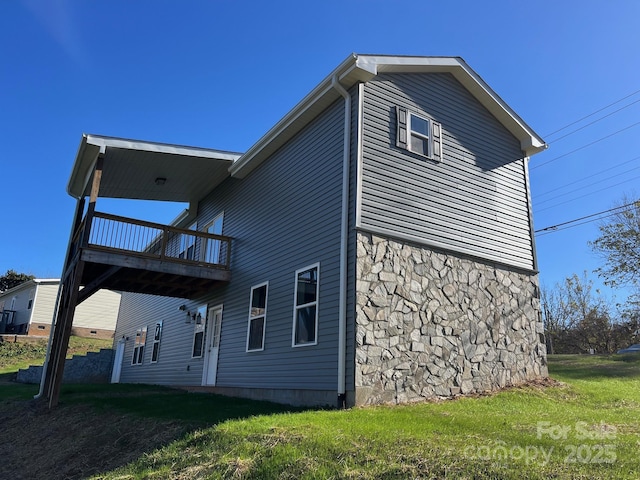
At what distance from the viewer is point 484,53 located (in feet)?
41.5

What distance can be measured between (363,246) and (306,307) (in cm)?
174

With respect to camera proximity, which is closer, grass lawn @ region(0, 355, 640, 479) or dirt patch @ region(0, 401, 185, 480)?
grass lawn @ region(0, 355, 640, 479)

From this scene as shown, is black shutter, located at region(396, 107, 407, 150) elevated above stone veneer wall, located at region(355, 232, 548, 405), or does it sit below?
above

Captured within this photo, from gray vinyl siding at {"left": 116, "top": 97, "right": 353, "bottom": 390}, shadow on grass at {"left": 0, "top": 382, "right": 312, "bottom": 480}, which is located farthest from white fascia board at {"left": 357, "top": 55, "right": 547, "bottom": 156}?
shadow on grass at {"left": 0, "top": 382, "right": 312, "bottom": 480}

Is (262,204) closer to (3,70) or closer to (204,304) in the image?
(204,304)

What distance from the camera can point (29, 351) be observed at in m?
27.5

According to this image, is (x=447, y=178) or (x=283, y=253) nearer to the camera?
(x=447, y=178)

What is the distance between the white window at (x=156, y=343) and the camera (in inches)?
677

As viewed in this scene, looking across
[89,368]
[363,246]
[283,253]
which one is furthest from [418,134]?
[89,368]

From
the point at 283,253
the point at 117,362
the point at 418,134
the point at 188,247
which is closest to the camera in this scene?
the point at 418,134

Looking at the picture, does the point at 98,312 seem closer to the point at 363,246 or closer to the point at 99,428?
the point at 99,428

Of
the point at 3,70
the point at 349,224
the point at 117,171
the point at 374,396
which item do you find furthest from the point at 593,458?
the point at 3,70

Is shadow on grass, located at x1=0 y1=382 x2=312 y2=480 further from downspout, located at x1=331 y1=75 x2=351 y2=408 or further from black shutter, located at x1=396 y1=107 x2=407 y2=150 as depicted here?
black shutter, located at x1=396 y1=107 x2=407 y2=150

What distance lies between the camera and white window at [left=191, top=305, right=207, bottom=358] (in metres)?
13.6
